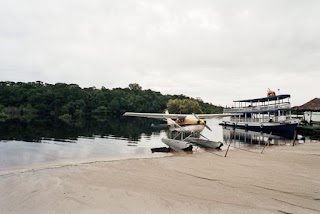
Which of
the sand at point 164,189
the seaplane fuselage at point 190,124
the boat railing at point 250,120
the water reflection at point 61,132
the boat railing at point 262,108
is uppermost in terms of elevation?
the boat railing at point 262,108

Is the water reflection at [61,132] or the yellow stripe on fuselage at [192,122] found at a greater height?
the yellow stripe on fuselage at [192,122]

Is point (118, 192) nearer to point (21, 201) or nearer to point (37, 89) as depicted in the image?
point (21, 201)

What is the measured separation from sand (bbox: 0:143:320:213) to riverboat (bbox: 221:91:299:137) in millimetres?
21364

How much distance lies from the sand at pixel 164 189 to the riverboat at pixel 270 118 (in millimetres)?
21364

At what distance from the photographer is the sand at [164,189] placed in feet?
22.6

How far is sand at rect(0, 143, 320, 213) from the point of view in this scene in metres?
6.88

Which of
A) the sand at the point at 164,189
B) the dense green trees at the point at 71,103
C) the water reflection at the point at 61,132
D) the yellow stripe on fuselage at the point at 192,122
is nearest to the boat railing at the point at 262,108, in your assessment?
the water reflection at the point at 61,132

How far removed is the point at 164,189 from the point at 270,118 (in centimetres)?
3181

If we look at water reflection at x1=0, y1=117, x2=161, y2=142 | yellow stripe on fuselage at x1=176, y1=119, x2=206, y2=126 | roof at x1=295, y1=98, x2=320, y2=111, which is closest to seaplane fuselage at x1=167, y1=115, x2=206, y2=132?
yellow stripe on fuselage at x1=176, y1=119, x2=206, y2=126

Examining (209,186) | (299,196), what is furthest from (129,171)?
(299,196)

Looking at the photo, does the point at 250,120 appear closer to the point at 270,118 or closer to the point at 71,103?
the point at 270,118

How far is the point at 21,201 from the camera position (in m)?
7.58

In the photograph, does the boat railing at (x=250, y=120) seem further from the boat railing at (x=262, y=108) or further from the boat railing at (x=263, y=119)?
the boat railing at (x=262, y=108)

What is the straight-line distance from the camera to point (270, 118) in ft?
121
